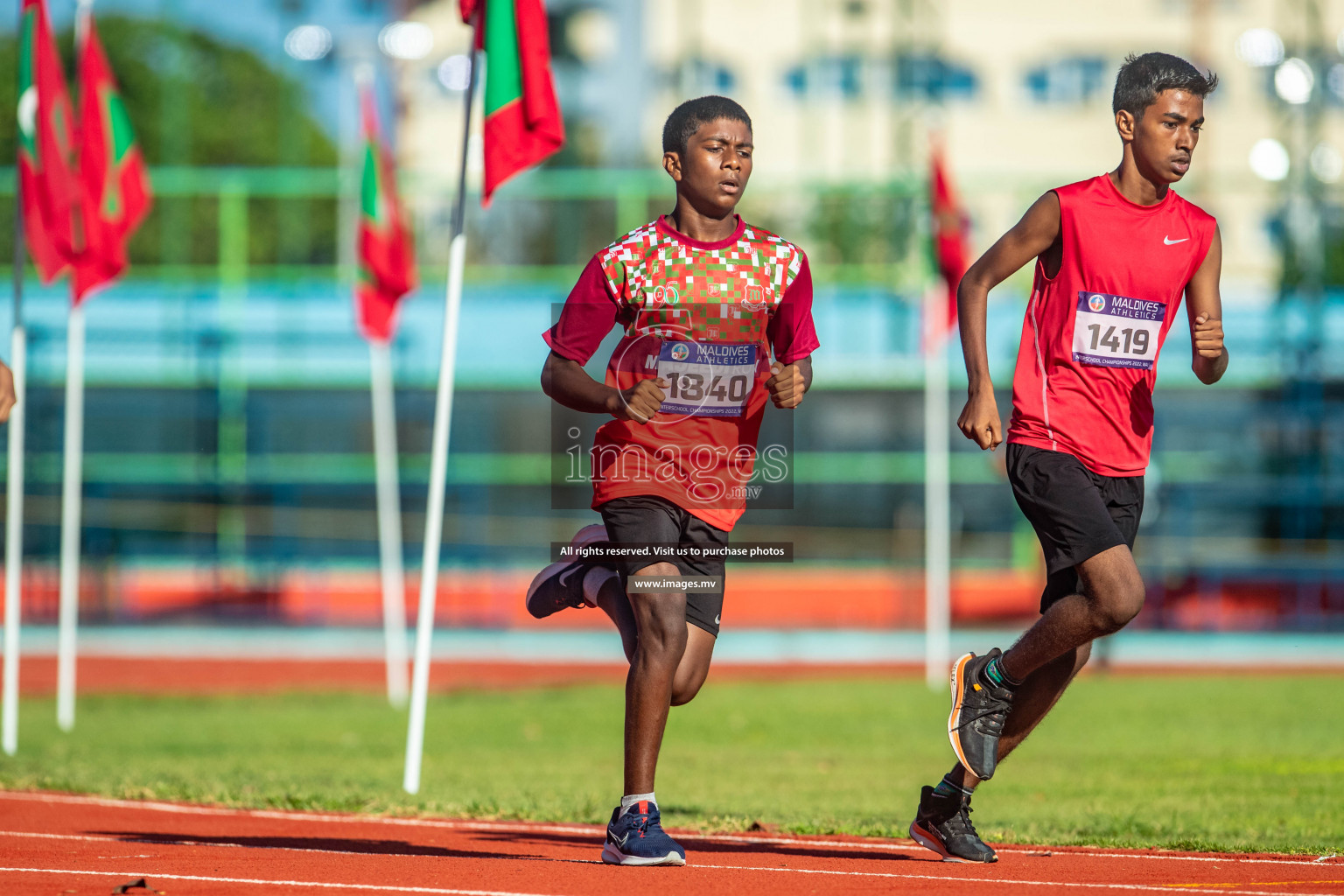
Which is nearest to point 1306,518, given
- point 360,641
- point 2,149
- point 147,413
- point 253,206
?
point 360,641

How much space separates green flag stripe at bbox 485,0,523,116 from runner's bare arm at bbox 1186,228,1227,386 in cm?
429

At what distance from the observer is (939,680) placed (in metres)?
19.1

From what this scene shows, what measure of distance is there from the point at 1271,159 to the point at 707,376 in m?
30.2

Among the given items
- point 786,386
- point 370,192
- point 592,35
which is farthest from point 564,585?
point 592,35

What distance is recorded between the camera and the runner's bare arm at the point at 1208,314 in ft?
18.7

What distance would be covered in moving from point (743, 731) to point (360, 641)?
11732 mm

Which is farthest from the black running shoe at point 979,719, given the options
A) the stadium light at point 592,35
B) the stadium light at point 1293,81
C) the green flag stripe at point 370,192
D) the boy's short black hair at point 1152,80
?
the stadium light at point 592,35

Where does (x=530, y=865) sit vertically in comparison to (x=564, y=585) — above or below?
below

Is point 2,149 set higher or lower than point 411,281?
higher

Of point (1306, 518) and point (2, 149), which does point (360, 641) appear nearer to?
point (1306, 518)

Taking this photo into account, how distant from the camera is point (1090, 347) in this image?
5.71 meters

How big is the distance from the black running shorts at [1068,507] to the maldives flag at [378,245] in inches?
457

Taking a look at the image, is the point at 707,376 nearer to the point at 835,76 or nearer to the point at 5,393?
the point at 5,393

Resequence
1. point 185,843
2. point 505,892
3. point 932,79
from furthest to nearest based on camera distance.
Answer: point 932,79 → point 185,843 → point 505,892
